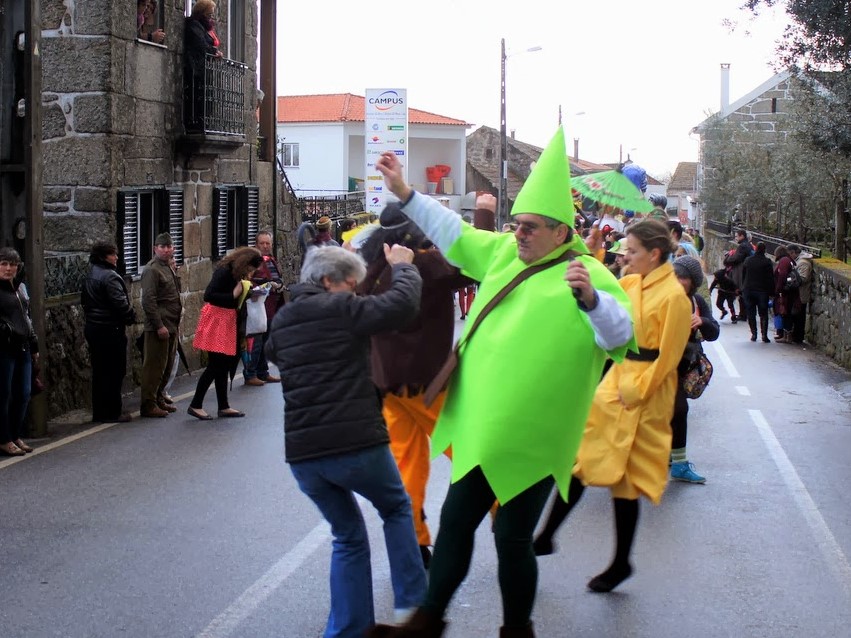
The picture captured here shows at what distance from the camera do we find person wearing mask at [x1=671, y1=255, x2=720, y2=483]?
26.4ft

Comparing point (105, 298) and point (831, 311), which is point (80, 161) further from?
point (831, 311)

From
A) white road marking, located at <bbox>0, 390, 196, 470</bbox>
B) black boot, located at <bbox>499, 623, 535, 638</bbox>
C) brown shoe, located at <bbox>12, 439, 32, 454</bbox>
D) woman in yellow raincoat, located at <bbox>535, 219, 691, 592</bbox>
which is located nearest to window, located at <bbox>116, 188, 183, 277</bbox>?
white road marking, located at <bbox>0, 390, 196, 470</bbox>

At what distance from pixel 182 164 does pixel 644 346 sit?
32.5ft

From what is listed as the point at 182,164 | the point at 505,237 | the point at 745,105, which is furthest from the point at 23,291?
the point at 745,105

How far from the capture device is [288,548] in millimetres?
6727

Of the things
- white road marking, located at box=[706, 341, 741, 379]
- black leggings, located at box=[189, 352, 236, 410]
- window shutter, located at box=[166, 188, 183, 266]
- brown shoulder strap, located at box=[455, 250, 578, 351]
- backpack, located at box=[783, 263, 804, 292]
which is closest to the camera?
brown shoulder strap, located at box=[455, 250, 578, 351]

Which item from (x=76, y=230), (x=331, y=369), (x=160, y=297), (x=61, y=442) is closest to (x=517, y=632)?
(x=331, y=369)

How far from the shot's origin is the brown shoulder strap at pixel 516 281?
462 centimetres

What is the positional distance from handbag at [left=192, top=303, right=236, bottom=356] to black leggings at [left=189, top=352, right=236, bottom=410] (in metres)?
0.07

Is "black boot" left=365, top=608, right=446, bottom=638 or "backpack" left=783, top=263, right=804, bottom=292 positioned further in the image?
"backpack" left=783, top=263, right=804, bottom=292

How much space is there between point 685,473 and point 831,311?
11.8 metres

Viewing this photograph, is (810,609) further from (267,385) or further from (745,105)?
(745,105)

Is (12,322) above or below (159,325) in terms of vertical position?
above

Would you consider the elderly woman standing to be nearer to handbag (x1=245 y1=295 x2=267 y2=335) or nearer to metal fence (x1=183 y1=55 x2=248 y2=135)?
handbag (x1=245 y1=295 x2=267 y2=335)
